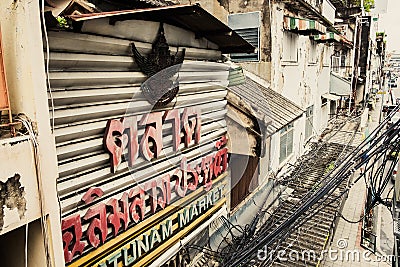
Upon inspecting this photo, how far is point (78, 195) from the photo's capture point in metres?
3.66

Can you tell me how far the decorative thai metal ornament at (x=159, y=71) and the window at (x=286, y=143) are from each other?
7.88m

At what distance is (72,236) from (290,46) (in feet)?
37.0

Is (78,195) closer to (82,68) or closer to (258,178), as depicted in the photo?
(82,68)

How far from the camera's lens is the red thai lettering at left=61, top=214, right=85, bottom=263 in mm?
3506

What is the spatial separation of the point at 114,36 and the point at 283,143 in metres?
9.75

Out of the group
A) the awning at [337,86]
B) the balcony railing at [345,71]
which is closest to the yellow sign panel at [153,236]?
the awning at [337,86]

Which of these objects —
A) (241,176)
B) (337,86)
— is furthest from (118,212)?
(337,86)

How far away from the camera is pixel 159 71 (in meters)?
4.77

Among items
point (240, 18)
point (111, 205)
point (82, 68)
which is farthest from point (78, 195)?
point (240, 18)

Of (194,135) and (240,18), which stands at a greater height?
(240,18)

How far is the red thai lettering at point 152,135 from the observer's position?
15.0 ft

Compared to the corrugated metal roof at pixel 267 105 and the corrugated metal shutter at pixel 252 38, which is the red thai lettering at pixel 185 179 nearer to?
the corrugated metal roof at pixel 267 105

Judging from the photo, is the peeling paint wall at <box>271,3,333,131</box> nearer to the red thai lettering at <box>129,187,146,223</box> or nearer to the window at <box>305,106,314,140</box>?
the window at <box>305,106,314,140</box>

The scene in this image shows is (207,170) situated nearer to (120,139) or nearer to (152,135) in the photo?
(152,135)
